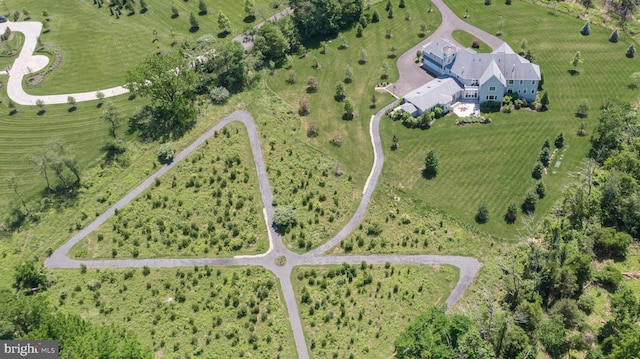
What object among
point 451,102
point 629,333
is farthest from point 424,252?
point 451,102

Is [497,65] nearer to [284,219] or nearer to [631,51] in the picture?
[631,51]

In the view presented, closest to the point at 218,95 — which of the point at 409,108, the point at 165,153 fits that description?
the point at 165,153

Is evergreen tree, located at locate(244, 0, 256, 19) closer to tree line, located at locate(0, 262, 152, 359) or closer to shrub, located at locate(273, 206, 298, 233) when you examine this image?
shrub, located at locate(273, 206, 298, 233)

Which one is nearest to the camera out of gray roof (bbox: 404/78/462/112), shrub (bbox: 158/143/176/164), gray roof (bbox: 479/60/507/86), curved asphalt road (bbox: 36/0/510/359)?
curved asphalt road (bbox: 36/0/510/359)

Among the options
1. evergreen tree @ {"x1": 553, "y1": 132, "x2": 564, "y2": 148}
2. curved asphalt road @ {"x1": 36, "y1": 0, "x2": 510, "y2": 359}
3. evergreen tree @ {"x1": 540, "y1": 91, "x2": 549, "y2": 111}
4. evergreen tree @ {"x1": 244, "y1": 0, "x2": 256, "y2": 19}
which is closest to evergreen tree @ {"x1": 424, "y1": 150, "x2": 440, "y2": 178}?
curved asphalt road @ {"x1": 36, "y1": 0, "x2": 510, "y2": 359}

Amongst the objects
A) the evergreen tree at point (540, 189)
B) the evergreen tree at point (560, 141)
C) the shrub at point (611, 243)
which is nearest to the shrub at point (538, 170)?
the evergreen tree at point (540, 189)
